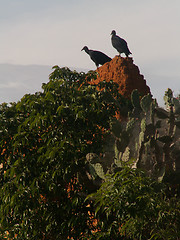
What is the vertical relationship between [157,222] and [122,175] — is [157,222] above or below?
below

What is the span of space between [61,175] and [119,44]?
495 centimetres

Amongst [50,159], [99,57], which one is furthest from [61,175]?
[99,57]

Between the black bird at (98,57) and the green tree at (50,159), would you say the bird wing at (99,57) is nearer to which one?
the black bird at (98,57)

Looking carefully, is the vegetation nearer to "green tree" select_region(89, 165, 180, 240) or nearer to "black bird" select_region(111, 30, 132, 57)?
"green tree" select_region(89, 165, 180, 240)

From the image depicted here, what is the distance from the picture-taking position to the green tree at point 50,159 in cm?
630

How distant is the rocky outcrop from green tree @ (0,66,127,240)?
1367 millimetres

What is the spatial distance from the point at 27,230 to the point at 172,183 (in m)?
2.67

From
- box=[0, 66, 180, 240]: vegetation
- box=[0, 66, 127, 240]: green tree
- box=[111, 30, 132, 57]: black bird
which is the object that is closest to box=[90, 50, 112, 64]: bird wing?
box=[111, 30, 132, 57]: black bird

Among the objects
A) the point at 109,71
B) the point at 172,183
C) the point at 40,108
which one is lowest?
the point at 172,183

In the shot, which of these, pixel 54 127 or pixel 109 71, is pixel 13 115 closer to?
pixel 54 127

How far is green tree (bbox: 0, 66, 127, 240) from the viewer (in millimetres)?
6301

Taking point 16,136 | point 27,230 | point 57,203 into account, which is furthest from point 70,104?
point 27,230

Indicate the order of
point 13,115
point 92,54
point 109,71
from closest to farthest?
point 13,115 → point 109,71 → point 92,54

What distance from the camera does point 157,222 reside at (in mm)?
5508
